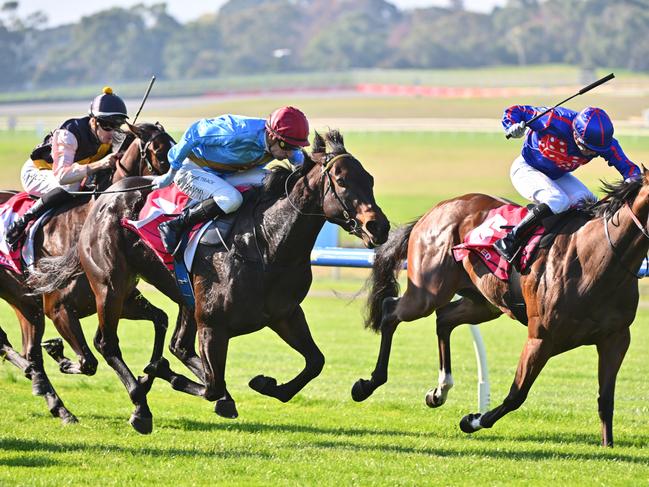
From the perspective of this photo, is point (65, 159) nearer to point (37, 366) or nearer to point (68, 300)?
point (68, 300)

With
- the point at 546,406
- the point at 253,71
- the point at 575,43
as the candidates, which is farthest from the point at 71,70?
the point at 546,406

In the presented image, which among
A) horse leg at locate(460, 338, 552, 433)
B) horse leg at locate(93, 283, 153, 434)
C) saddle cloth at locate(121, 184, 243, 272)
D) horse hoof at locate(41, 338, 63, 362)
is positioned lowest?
horse hoof at locate(41, 338, 63, 362)

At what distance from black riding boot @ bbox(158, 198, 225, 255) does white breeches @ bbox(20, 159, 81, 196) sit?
1449mm

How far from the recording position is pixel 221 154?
7703mm

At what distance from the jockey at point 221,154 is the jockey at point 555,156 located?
1.38 m

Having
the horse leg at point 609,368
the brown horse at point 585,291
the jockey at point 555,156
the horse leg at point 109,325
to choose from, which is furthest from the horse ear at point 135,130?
the horse leg at point 609,368

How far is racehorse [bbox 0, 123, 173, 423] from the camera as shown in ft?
27.5

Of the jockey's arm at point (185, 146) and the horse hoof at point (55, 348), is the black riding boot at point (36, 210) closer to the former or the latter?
the horse hoof at point (55, 348)

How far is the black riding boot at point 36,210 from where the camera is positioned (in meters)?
8.78

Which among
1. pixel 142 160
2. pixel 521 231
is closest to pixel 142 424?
pixel 142 160

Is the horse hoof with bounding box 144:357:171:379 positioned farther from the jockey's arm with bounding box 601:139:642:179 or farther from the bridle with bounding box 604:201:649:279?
the jockey's arm with bounding box 601:139:642:179

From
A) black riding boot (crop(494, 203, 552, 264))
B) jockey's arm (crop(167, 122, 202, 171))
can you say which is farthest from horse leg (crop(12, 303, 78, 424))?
black riding boot (crop(494, 203, 552, 264))

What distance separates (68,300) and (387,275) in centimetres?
227

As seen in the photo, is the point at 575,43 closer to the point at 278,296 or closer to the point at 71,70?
the point at 71,70
